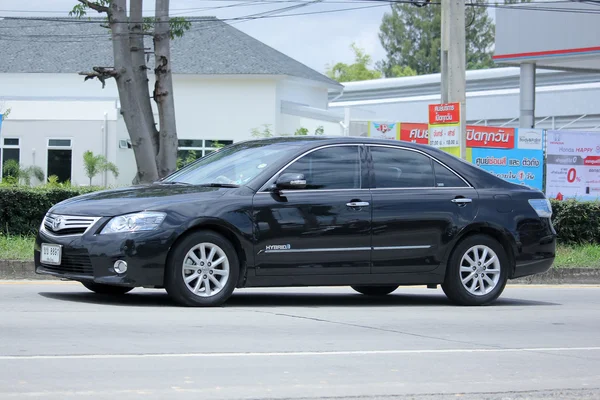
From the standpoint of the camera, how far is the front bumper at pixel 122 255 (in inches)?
365

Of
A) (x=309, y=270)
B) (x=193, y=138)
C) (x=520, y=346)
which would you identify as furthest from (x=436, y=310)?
(x=193, y=138)

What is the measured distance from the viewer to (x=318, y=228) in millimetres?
10047

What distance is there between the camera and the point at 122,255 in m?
9.26

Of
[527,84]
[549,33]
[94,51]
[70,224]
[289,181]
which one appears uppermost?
[94,51]

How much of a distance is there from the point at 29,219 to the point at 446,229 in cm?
746

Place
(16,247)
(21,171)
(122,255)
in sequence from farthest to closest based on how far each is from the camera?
(21,171), (16,247), (122,255)

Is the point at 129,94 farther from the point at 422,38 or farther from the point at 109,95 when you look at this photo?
the point at 422,38

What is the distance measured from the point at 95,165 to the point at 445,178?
34308mm

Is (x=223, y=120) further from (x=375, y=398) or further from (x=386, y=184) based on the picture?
(x=375, y=398)

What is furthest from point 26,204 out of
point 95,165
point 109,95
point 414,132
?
point 109,95

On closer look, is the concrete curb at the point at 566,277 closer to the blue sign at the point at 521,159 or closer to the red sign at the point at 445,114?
the red sign at the point at 445,114

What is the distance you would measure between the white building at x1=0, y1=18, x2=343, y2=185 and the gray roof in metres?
0.05

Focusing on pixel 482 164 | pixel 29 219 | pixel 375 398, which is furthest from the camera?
pixel 482 164

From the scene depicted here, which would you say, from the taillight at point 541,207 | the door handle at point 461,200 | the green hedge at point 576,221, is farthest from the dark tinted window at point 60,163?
the door handle at point 461,200
